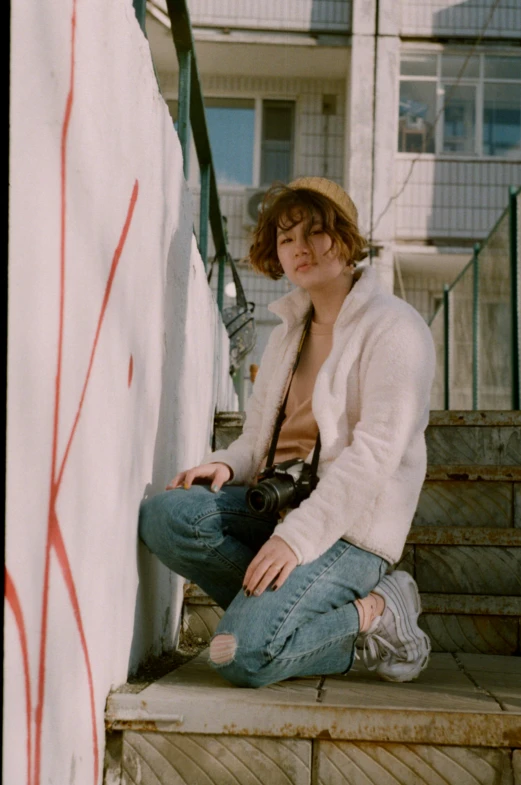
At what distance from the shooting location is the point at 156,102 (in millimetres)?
2080

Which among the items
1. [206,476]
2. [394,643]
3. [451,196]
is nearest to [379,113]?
[451,196]

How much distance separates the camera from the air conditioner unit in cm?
1129

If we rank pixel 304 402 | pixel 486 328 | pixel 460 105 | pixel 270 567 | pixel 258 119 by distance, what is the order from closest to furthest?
1. pixel 270 567
2. pixel 304 402
3. pixel 486 328
4. pixel 460 105
5. pixel 258 119

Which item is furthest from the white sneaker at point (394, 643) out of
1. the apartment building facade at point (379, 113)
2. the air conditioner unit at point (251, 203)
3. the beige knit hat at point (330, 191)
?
the air conditioner unit at point (251, 203)

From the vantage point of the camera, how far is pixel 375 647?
2.11 metres

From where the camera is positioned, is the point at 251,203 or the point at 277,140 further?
the point at 277,140

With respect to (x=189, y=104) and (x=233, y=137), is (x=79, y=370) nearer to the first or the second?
(x=189, y=104)

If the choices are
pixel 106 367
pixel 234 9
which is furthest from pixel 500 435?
pixel 234 9

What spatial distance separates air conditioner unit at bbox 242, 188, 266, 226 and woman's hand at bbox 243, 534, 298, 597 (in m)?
9.65

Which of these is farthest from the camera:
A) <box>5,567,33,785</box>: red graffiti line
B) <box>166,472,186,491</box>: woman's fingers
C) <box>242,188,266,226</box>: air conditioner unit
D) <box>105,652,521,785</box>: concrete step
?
<box>242,188,266,226</box>: air conditioner unit

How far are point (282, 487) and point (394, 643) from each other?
443 millimetres

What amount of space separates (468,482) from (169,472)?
45.2 inches

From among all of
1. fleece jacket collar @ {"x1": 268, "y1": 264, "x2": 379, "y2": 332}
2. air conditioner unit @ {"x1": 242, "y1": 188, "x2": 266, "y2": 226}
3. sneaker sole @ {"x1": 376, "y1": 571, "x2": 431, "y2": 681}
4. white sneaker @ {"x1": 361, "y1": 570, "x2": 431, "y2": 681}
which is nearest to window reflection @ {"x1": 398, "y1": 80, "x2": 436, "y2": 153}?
air conditioner unit @ {"x1": 242, "y1": 188, "x2": 266, "y2": 226}

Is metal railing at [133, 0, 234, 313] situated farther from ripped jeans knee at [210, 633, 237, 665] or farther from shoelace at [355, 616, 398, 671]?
shoelace at [355, 616, 398, 671]
